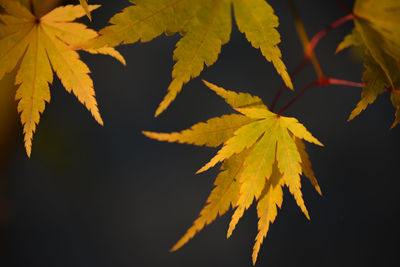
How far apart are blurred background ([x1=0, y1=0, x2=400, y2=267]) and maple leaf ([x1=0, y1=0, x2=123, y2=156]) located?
3.71 feet

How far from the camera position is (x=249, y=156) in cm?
57

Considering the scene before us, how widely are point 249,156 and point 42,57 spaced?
458 mm

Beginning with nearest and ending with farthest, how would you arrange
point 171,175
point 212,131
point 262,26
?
point 262,26, point 212,131, point 171,175

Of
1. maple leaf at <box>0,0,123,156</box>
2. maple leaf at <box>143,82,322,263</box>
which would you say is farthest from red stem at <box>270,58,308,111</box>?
maple leaf at <box>0,0,123,156</box>

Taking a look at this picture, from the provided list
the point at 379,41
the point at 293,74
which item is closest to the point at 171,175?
the point at 293,74

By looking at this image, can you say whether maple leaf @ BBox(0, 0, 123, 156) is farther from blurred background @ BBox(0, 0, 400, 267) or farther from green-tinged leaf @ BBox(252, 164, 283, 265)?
blurred background @ BBox(0, 0, 400, 267)

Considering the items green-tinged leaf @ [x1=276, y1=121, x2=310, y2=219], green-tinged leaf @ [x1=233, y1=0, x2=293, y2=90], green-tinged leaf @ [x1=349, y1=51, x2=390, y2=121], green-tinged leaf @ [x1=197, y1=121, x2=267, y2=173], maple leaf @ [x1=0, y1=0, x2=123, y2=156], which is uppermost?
maple leaf @ [x1=0, y1=0, x2=123, y2=156]

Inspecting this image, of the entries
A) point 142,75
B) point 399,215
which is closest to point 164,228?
point 142,75

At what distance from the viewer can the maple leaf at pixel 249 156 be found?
0.55m

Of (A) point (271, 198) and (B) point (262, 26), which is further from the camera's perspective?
(A) point (271, 198)

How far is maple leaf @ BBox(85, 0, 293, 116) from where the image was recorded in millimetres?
453

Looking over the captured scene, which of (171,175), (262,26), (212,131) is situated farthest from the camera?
(171,175)

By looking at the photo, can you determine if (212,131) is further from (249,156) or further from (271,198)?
(271,198)

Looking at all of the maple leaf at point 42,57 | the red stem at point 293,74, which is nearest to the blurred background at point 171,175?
the red stem at point 293,74
